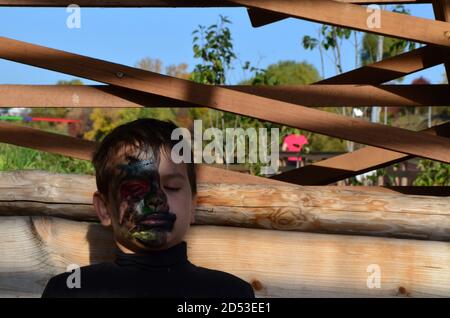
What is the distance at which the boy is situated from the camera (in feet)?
5.88

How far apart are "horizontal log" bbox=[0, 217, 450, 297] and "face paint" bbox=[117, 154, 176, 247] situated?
1.25ft

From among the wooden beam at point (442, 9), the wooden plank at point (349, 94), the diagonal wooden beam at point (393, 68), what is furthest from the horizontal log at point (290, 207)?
the diagonal wooden beam at point (393, 68)

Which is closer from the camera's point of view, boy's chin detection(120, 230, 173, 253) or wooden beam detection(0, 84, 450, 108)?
boy's chin detection(120, 230, 173, 253)

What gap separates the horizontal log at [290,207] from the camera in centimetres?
204

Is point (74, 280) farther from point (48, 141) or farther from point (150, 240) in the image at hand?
point (48, 141)

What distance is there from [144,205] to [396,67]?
7.41 ft

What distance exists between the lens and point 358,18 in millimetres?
2719

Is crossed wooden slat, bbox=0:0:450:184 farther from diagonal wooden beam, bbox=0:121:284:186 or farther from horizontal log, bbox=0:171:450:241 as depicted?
horizontal log, bbox=0:171:450:241

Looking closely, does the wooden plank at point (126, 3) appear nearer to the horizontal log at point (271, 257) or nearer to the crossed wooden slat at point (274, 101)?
the crossed wooden slat at point (274, 101)

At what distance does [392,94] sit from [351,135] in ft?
2.23

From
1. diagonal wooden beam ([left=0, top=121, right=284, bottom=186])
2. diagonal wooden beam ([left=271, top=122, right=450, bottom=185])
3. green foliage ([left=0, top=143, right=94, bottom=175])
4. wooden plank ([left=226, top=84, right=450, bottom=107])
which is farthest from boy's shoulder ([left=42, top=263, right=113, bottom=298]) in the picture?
green foliage ([left=0, top=143, right=94, bottom=175])

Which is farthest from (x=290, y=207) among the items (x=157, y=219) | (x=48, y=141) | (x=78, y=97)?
(x=48, y=141)

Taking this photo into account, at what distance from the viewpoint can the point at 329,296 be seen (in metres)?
2.10
